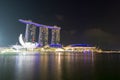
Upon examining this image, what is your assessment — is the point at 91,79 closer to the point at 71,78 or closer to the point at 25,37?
the point at 71,78

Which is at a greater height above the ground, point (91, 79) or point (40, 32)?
point (40, 32)

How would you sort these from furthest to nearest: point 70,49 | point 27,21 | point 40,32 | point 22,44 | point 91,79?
point 70,49, point 40,32, point 27,21, point 22,44, point 91,79

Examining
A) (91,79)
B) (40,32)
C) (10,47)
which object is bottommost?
(91,79)

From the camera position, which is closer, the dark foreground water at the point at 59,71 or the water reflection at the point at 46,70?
the dark foreground water at the point at 59,71

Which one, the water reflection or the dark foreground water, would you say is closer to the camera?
the dark foreground water

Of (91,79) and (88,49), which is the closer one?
(91,79)

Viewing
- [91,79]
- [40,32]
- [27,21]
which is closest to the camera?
[91,79]

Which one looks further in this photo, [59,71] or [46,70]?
[46,70]

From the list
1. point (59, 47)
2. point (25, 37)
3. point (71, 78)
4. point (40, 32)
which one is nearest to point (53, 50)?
point (59, 47)

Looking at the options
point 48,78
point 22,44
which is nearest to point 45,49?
point 22,44
